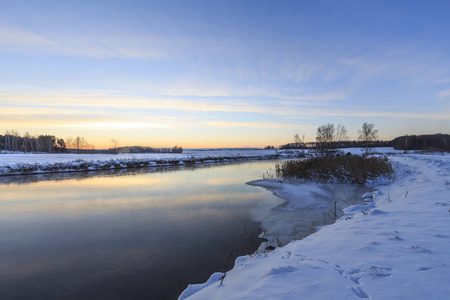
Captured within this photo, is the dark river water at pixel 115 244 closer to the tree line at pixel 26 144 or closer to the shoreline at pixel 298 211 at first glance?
the shoreline at pixel 298 211

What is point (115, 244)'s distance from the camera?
6199mm

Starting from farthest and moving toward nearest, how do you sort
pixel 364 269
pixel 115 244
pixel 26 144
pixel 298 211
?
pixel 26 144
pixel 298 211
pixel 115 244
pixel 364 269

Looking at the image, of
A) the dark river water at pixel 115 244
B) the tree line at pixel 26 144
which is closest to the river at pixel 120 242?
the dark river water at pixel 115 244

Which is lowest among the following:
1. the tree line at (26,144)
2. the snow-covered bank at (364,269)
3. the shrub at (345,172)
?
the shrub at (345,172)

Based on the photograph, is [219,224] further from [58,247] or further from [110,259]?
[58,247]

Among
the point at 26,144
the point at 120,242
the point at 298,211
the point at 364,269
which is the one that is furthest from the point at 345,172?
the point at 26,144

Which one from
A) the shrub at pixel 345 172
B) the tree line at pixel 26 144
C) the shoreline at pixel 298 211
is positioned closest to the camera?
the shoreline at pixel 298 211

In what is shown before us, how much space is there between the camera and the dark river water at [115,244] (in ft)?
14.4

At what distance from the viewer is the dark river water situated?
4398 mm

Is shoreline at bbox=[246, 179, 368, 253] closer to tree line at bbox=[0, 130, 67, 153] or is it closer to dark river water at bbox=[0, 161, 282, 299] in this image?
dark river water at bbox=[0, 161, 282, 299]

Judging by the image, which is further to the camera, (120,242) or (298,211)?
(298,211)

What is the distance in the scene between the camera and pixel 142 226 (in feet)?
25.0

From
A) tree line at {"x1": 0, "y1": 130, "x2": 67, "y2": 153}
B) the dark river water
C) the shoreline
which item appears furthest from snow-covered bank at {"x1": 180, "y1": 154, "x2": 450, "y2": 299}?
tree line at {"x1": 0, "y1": 130, "x2": 67, "y2": 153}

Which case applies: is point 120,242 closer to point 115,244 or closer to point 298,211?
point 115,244
